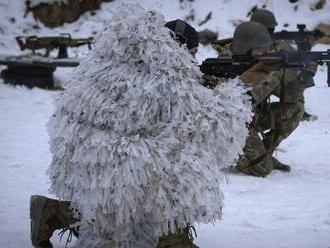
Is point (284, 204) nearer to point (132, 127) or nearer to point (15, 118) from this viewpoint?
point (132, 127)

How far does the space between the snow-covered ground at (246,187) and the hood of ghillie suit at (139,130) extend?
33 cm

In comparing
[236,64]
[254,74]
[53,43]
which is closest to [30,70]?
[53,43]

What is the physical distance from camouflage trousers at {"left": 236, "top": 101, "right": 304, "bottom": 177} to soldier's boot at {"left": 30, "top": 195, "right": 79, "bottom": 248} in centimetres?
212

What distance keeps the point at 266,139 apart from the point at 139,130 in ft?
9.62

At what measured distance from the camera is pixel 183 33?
2256 mm

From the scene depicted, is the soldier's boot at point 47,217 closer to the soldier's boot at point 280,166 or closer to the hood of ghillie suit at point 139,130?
the hood of ghillie suit at point 139,130

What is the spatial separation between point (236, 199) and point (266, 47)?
137 cm

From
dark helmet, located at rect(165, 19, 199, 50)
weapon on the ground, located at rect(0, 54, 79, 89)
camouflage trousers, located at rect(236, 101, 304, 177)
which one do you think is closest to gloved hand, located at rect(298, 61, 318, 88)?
camouflage trousers, located at rect(236, 101, 304, 177)

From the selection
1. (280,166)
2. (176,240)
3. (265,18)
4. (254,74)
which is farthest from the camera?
(265,18)

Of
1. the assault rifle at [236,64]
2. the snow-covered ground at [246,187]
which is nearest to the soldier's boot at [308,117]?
the snow-covered ground at [246,187]

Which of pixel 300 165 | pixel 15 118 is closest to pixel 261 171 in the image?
pixel 300 165

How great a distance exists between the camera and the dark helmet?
88.0 inches

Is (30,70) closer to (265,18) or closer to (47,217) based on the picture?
(265,18)

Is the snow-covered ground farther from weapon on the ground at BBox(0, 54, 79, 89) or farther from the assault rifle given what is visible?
the assault rifle
